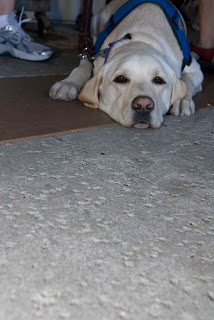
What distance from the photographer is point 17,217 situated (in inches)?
49.9

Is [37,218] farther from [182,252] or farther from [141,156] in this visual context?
[141,156]

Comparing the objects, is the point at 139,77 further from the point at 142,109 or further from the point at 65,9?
the point at 65,9

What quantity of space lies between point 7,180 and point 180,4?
300 inches

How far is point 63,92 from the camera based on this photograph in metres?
2.76

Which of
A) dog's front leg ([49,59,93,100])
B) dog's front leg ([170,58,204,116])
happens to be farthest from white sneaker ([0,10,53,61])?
dog's front leg ([170,58,204,116])

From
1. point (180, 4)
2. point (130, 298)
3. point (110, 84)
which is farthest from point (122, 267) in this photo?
point (180, 4)

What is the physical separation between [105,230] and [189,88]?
1964 millimetres

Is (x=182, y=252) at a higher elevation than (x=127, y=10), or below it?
below

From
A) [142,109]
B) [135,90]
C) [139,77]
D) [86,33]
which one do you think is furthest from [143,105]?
[86,33]

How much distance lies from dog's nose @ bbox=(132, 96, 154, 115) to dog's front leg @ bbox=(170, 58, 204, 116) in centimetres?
45

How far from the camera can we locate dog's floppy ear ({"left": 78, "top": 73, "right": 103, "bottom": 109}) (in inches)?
104

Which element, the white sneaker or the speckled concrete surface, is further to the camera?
the white sneaker

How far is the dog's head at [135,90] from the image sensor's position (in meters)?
2.27

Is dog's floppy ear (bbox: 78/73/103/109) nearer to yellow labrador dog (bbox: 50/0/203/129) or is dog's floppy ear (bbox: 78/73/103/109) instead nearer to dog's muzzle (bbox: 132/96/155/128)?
yellow labrador dog (bbox: 50/0/203/129)
